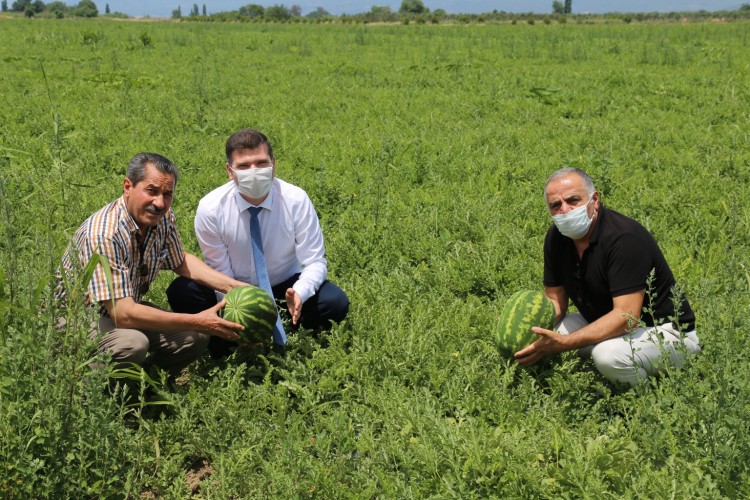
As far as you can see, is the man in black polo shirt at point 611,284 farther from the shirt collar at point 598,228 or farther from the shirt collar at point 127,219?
the shirt collar at point 127,219

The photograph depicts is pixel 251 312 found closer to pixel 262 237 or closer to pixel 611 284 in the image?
pixel 262 237

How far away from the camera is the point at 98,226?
4316 mm

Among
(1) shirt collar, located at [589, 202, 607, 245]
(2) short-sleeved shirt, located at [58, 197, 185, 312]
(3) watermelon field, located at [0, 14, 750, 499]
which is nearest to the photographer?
(3) watermelon field, located at [0, 14, 750, 499]

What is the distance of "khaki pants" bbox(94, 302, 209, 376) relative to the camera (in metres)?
4.29

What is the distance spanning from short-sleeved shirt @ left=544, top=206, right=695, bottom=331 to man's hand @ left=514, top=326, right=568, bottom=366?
1.50ft

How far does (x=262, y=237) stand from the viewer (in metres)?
5.19

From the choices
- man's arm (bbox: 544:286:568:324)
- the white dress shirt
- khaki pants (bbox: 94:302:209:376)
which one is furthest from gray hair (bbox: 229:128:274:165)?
man's arm (bbox: 544:286:568:324)

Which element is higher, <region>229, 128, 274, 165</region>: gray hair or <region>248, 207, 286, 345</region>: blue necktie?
<region>229, 128, 274, 165</region>: gray hair

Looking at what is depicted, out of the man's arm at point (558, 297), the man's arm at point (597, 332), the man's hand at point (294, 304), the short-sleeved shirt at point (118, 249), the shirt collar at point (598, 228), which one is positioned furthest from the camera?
the man's arm at point (558, 297)

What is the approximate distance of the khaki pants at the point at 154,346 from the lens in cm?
429

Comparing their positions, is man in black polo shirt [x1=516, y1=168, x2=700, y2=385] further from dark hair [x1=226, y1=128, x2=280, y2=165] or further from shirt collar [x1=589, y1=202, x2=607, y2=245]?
dark hair [x1=226, y1=128, x2=280, y2=165]

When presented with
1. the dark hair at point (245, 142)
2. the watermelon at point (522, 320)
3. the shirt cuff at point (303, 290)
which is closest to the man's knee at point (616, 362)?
the watermelon at point (522, 320)

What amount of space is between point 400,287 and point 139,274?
2.24 metres

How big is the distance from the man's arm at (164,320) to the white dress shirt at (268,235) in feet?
2.08
